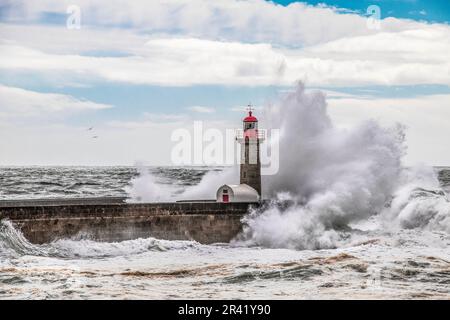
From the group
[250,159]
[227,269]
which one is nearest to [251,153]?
[250,159]

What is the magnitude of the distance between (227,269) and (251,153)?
664 cm

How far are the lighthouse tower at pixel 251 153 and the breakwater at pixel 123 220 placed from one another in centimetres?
162

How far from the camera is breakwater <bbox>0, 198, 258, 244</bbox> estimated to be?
19.8 meters

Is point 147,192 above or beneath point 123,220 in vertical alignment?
above

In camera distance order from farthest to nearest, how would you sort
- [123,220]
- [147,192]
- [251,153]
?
[147,192], [251,153], [123,220]

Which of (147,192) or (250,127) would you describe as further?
(147,192)

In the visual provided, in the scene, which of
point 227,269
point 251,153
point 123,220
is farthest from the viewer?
point 251,153

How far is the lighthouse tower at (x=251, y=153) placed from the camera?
925 inches

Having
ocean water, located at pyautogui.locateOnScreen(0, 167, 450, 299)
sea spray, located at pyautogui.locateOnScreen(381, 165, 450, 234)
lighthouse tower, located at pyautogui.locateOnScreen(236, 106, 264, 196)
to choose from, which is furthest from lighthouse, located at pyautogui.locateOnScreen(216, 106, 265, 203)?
sea spray, located at pyautogui.locateOnScreen(381, 165, 450, 234)

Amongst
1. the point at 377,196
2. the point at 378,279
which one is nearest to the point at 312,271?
the point at 378,279

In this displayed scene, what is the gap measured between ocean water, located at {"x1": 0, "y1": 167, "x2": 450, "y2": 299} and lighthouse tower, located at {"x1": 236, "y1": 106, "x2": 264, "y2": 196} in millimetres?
2514

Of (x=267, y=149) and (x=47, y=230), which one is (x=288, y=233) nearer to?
(x=267, y=149)

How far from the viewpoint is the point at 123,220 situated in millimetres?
20688

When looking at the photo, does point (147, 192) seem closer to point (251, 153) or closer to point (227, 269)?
point (251, 153)
